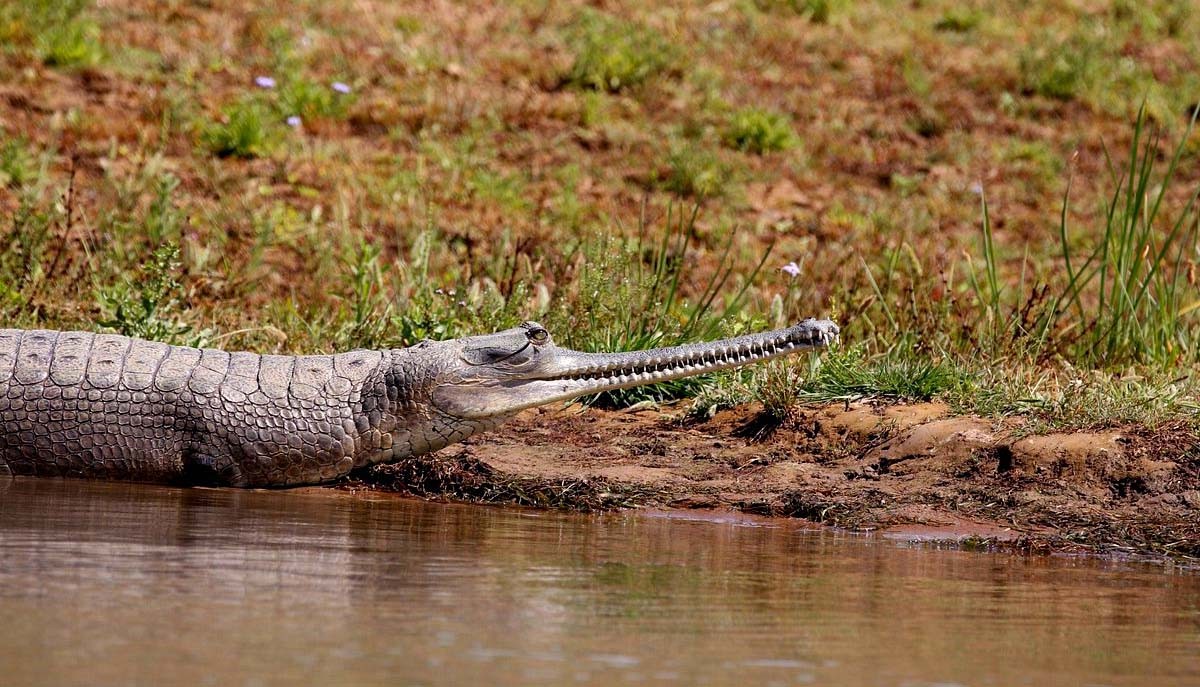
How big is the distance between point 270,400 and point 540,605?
3.05 m

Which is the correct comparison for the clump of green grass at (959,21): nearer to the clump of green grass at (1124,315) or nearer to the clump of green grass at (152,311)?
the clump of green grass at (1124,315)

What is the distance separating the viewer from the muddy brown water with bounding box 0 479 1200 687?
311 cm

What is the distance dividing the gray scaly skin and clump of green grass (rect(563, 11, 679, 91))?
23.3 feet

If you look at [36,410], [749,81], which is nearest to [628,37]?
[749,81]

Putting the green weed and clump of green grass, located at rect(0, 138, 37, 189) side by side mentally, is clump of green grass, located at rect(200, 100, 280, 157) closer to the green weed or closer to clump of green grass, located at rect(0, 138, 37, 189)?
clump of green grass, located at rect(0, 138, 37, 189)

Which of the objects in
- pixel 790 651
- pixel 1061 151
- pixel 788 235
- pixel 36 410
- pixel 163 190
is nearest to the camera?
pixel 790 651

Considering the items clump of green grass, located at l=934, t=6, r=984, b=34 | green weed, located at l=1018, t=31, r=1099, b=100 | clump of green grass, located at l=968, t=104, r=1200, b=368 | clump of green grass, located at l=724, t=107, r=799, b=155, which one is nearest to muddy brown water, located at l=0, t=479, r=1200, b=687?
clump of green grass, located at l=968, t=104, r=1200, b=368

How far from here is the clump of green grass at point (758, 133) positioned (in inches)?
509

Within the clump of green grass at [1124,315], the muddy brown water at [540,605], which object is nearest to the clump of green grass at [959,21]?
the clump of green grass at [1124,315]

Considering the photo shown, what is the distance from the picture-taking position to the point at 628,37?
1418 centimetres

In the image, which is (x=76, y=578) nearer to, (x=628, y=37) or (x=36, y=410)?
(x=36, y=410)

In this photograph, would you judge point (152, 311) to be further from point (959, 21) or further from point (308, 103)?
point (959, 21)

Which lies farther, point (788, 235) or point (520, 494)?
point (788, 235)

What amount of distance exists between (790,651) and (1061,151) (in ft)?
36.5
